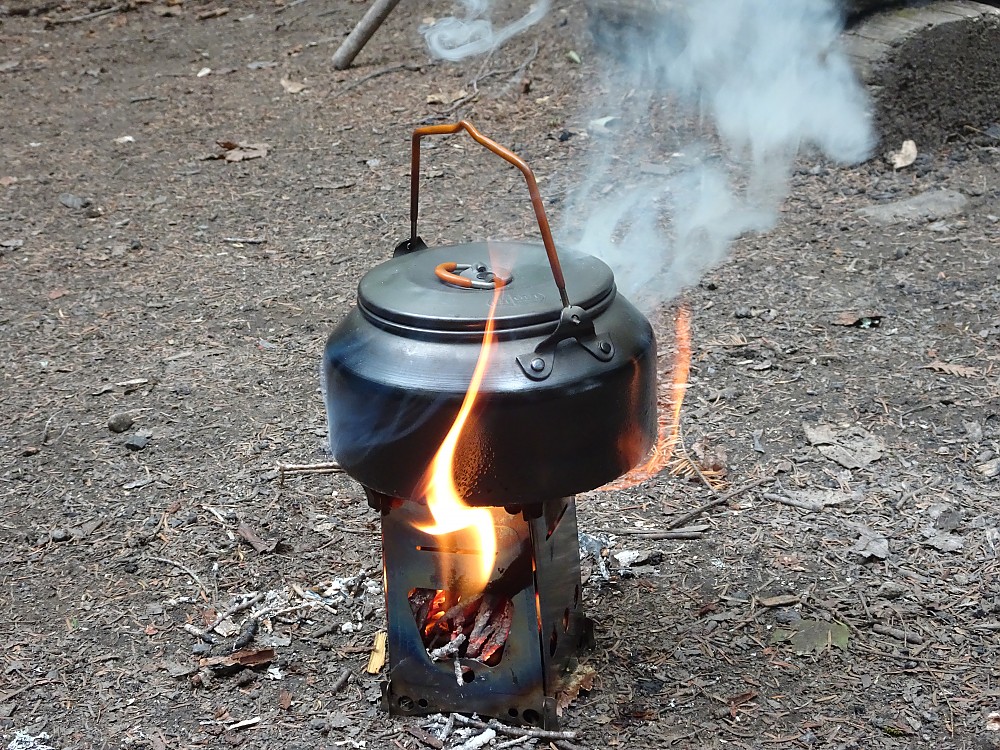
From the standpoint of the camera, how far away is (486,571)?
8.08 feet

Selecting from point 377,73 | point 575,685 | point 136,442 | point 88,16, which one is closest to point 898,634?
point 575,685

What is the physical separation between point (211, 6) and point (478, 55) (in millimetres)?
2893

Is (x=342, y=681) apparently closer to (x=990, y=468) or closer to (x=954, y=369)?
(x=990, y=468)

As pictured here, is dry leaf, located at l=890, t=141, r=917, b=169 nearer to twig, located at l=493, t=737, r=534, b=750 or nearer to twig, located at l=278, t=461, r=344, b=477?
twig, located at l=278, t=461, r=344, b=477

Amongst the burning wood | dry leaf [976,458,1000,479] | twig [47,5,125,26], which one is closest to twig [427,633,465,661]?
the burning wood

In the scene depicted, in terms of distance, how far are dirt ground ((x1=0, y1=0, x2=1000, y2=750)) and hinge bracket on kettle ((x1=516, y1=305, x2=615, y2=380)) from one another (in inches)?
40.2

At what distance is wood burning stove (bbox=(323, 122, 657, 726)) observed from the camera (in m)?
2.07

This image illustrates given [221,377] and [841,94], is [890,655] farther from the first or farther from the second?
[841,94]

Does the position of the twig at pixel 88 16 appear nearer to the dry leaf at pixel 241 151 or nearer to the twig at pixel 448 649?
the dry leaf at pixel 241 151

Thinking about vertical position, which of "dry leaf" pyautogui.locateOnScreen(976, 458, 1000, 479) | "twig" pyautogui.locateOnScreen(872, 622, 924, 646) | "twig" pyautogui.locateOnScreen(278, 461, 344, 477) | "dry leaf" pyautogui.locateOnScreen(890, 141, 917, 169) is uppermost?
"dry leaf" pyautogui.locateOnScreen(890, 141, 917, 169)

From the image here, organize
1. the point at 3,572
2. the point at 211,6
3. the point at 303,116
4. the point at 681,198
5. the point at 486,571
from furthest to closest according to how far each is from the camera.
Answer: the point at 211,6 < the point at 303,116 < the point at 681,198 < the point at 3,572 < the point at 486,571

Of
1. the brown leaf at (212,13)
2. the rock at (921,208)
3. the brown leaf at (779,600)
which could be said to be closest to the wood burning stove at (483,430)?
the brown leaf at (779,600)

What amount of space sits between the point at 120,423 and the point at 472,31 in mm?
4833

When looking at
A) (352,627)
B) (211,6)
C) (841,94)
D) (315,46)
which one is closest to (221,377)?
(352,627)
